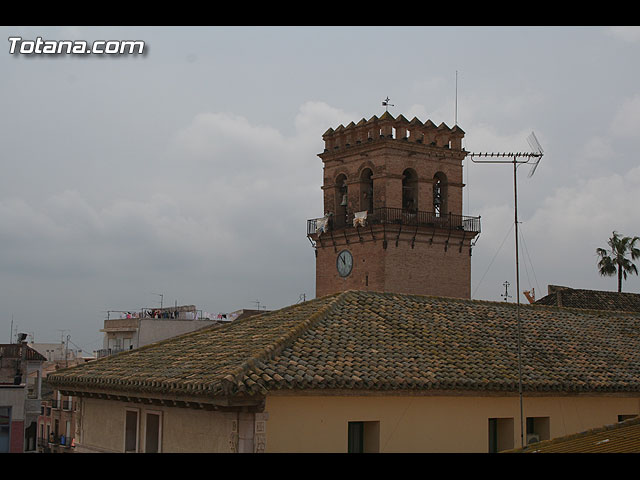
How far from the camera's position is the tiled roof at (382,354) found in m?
15.5

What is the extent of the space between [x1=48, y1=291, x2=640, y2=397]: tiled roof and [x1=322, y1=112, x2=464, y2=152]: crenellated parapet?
25550 mm

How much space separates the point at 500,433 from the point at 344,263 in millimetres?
32680

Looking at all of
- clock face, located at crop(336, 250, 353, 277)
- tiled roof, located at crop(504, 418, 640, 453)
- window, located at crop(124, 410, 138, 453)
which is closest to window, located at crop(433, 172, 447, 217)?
clock face, located at crop(336, 250, 353, 277)

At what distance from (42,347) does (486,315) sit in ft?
194

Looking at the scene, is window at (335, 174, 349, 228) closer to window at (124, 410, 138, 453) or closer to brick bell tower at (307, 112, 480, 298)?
brick bell tower at (307, 112, 480, 298)

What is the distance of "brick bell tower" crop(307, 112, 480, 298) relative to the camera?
47906 millimetres

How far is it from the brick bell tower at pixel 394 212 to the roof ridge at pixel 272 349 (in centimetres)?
2816

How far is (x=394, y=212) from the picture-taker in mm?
48000

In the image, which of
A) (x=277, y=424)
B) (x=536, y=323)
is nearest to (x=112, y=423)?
(x=277, y=424)

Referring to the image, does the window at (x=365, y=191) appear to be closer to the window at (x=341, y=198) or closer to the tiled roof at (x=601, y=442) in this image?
the window at (x=341, y=198)

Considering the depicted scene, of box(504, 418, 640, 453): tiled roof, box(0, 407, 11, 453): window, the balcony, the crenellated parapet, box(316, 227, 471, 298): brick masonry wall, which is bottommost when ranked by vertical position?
box(0, 407, 11, 453): window

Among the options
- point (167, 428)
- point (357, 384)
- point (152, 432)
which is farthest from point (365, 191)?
point (357, 384)

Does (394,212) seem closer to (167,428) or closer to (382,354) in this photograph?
(382,354)
